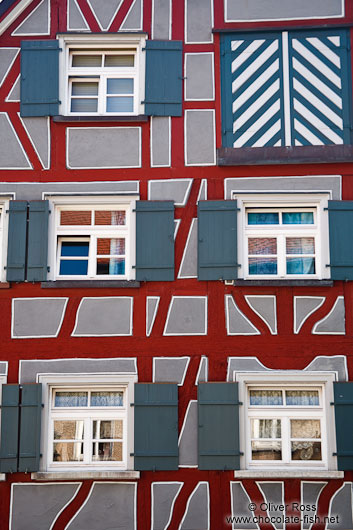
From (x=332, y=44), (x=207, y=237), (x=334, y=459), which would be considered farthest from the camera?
(x=332, y=44)

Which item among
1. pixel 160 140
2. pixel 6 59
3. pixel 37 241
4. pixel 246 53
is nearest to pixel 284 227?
pixel 160 140

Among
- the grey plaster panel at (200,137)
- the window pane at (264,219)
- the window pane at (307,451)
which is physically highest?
the grey plaster panel at (200,137)

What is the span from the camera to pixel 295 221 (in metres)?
11.8

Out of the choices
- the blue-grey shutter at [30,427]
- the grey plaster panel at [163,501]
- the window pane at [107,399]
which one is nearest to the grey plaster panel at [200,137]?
the window pane at [107,399]

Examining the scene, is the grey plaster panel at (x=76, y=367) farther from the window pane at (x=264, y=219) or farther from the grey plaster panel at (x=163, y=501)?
the window pane at (x=264, y=219)

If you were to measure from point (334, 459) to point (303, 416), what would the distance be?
27.6 inches

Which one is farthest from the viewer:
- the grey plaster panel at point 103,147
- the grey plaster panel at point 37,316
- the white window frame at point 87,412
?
the grey plaster panel at point 103,147

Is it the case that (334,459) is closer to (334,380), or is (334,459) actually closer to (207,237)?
(334,380)

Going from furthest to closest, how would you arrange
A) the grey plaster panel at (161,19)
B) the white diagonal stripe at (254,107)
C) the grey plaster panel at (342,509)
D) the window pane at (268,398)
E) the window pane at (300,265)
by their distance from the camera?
the grey plaster panel at (161,19) → the white diagonal stripe at (254,107) → the window pane at (300,265) → the window pane at (268,398) → the grey plaster panel at (342,509)

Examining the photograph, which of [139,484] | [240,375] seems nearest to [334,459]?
[240,375]

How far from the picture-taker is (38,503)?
10.8 meters

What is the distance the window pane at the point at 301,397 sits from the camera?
11.2 meters

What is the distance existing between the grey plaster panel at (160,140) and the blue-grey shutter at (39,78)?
1.48 meters

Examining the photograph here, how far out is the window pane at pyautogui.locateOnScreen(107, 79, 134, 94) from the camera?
1249cm
